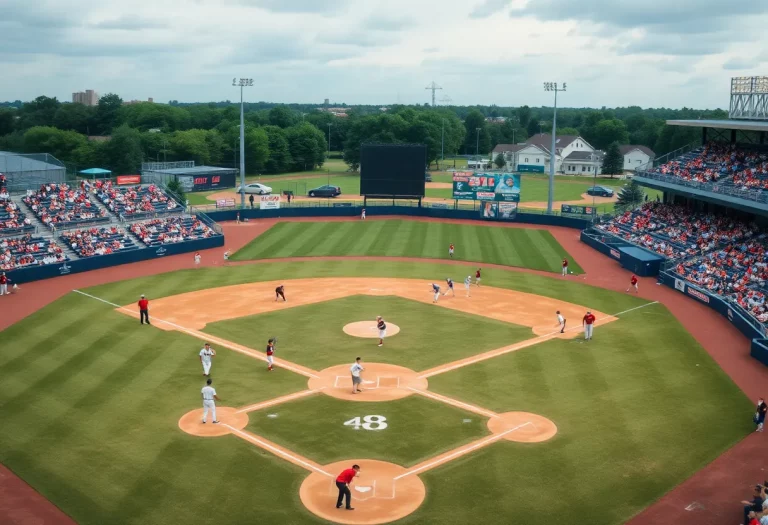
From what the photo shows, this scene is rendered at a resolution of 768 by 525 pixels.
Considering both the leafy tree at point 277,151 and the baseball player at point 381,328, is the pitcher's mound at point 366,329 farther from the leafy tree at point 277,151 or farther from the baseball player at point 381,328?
the leafy tree at point 277,151

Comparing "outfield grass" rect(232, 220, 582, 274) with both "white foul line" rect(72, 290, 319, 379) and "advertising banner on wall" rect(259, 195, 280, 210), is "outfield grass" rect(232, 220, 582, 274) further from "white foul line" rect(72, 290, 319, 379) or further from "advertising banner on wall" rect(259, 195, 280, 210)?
"white foul line" rect(72, 290, 319, 379)

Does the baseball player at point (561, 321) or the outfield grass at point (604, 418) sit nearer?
the outfield grass at point (604, 418)

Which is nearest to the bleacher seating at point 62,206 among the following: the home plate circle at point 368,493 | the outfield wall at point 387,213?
the outfield wall at point 387,213

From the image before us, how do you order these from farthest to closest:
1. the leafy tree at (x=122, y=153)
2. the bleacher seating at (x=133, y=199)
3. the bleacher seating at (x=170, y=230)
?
the leafy tree at (x=122, y=153) < the bleacher seating at (x=133, y=199) < the bleacher seating at (x=170, y=230)

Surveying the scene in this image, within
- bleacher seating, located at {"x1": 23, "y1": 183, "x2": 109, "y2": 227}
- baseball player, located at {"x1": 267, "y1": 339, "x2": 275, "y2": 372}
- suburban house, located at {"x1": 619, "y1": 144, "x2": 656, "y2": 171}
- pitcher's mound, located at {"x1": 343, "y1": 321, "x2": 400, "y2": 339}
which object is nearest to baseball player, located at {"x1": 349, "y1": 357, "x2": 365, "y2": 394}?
baseball player, located at {"x1": 267, "y1": 339, "x2": 275, "y2": 372}

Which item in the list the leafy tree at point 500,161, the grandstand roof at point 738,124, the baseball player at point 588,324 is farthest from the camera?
the leafy tree at point 500,161

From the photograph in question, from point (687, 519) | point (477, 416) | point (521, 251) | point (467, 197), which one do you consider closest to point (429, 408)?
point (477, 416)
